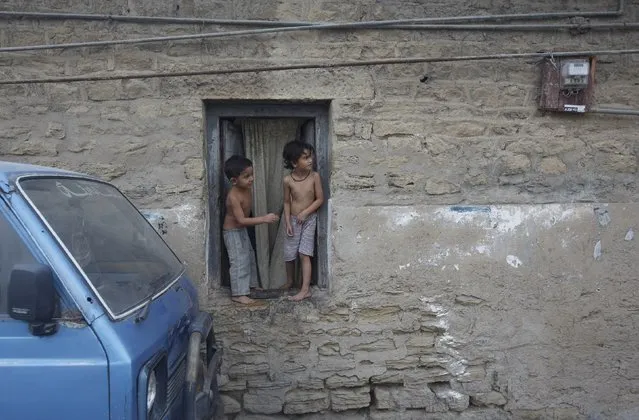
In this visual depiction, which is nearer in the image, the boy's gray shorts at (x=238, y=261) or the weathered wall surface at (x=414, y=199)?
the weathered wall surface at (x=414, y=199)

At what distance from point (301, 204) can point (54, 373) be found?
2455 mm

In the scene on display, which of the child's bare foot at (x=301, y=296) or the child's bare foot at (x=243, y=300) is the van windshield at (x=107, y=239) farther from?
the child's bare foot at (x=301, y=296)

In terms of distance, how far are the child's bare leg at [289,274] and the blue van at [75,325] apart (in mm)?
1839

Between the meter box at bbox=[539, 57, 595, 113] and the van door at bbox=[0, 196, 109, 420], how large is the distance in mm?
3453

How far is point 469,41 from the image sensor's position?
13.7ft

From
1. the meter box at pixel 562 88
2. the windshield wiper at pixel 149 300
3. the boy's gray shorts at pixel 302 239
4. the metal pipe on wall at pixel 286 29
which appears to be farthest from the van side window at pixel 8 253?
the meter box at pixel 562 88

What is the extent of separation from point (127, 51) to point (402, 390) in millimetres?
3147

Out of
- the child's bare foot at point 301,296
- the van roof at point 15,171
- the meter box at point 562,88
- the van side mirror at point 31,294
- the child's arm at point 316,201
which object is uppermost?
the meter box at point 562,88

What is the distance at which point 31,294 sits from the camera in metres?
2.01

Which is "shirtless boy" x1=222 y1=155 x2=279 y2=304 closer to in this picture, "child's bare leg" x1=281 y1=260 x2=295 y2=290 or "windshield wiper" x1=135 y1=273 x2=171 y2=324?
"child's bare leg" x1=281 y1=260 x2=295 y2=290

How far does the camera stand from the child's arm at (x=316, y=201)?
424 cm

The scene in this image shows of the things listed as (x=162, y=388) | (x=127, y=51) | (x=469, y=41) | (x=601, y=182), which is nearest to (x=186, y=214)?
(x=127, y=51)

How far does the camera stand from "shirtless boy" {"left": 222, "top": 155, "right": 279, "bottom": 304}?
418 centimetres

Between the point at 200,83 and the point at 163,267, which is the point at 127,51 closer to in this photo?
the point at 200,83
